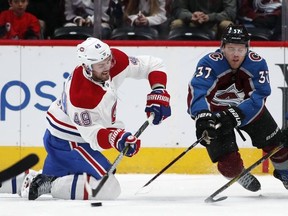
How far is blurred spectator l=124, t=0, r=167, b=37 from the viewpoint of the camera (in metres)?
6.78

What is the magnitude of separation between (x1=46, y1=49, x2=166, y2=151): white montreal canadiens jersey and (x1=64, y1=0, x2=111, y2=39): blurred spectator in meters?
1.54

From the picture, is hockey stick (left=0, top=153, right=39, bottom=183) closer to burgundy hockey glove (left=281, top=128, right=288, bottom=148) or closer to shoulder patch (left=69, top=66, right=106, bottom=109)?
A: shoulder patch (left=69, top=66, right=106, bottom=109)

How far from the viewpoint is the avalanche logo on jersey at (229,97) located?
531cm

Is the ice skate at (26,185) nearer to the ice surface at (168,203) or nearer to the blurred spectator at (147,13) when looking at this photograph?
the ice surface at (168,203)

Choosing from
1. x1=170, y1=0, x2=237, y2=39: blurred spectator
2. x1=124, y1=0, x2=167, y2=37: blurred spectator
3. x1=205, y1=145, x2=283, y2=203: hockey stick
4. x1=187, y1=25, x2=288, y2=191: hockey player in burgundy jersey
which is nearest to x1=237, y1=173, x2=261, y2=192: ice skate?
x1=187, y1=25, x2=288, y2=191: hockey player in burgundy jersey

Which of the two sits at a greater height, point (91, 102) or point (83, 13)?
point (83, 13)

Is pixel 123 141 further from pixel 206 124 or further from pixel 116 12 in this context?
pixel 116 12

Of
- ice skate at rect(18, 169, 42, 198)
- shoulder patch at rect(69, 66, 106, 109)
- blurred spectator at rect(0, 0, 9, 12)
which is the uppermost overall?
blurred spectator at rect(0, 0, 9, 12)

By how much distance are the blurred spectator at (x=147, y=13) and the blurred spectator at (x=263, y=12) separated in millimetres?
571

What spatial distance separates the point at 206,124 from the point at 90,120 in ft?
1.98

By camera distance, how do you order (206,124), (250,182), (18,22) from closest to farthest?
(206,124)
(250,182)
(18,22)

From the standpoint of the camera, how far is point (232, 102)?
5.35m

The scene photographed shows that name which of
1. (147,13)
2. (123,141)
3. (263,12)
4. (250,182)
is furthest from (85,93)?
(263,12)

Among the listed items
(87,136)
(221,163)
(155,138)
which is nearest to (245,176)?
(221,163)
